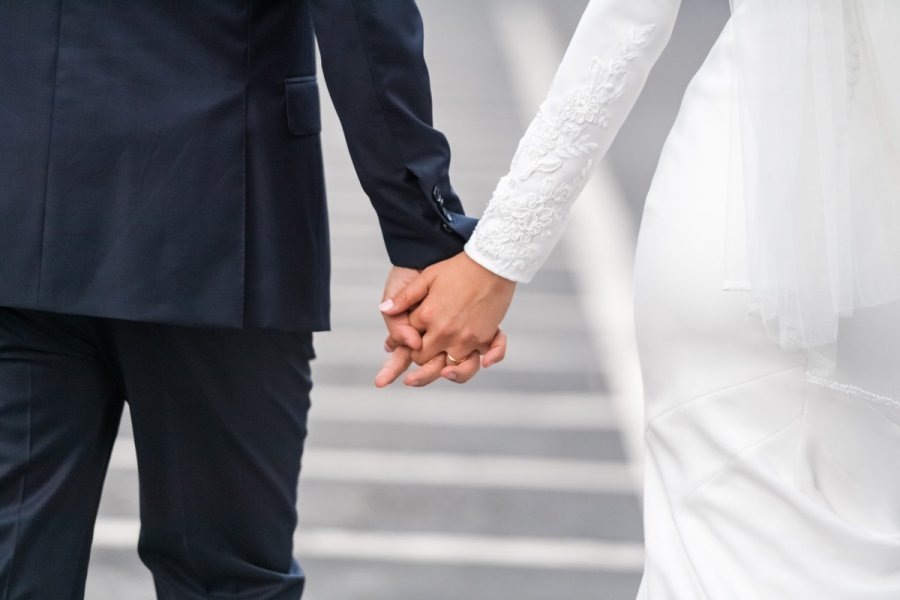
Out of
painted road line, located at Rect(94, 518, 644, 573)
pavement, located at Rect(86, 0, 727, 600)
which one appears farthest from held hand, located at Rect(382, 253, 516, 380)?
painted road line, located at Rect(94, 518, 644, 573)

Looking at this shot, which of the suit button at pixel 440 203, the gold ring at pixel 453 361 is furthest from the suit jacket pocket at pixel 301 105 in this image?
the gold ring at pixel 453 361

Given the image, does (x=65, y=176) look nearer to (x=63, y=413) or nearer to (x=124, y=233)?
(x=124, y=233)

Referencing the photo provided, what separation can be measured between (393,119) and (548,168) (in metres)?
0.30

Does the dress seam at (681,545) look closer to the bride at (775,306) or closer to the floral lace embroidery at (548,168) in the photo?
the bride at (775,306)

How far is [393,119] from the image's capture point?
8.95 feet

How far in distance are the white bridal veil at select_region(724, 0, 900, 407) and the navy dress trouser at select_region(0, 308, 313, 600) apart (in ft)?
3.24

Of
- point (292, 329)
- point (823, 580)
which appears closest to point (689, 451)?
point (823, 580)

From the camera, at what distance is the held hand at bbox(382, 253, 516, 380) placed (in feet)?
9.13

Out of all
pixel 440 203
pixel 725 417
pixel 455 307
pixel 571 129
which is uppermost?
pixel 571 129

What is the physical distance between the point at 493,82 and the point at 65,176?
35.6 ft

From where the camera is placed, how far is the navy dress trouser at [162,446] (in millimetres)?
2703

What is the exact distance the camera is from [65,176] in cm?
262

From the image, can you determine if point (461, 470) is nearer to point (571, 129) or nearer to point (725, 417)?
point (571, 129)

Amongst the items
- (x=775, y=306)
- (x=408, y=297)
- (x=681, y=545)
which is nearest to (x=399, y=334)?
(x=408, y=297)
